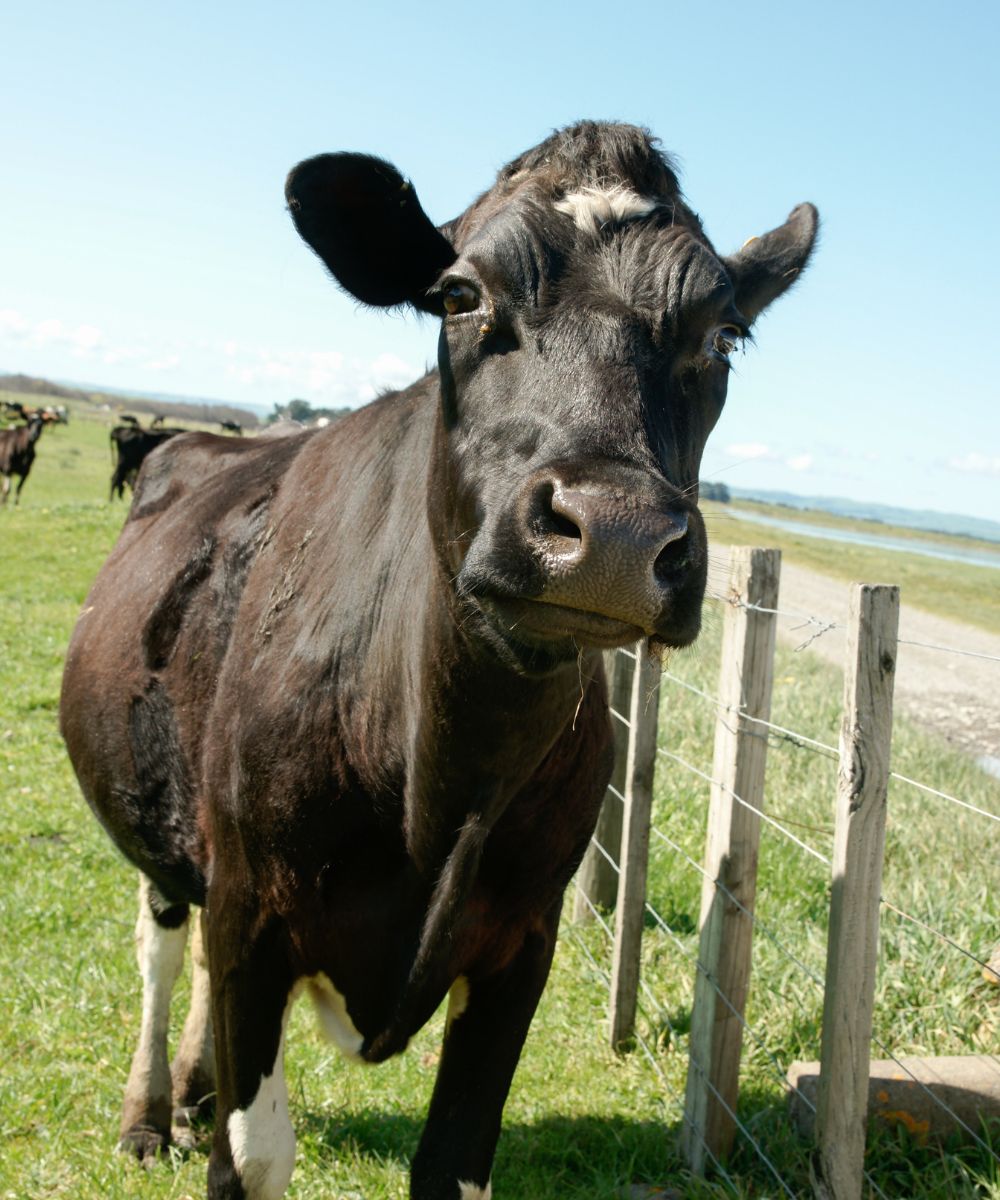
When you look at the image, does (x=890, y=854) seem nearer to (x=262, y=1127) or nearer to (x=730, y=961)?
(x=730, y=961)

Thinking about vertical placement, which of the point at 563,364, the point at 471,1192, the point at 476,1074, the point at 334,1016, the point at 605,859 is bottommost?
the point at 471,1192

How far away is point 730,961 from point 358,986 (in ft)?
4.99

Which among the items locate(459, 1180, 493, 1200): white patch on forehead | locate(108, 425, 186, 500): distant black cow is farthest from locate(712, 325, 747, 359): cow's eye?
locate(108, 425, 186, 500): distant black cow

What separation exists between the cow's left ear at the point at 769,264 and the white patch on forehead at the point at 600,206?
0.79 meters

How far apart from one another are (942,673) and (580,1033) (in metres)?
14.9

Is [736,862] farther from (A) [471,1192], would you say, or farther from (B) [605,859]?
(B) [605,859]

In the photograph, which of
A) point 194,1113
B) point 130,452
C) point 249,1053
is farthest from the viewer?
point 130,452

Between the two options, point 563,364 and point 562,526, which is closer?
point 562,526

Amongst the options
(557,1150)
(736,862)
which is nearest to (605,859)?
(557,1150)

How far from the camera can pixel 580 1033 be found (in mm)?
5500

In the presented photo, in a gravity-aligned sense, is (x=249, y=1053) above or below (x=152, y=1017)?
above

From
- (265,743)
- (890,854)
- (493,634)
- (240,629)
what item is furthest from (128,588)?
(890,854)

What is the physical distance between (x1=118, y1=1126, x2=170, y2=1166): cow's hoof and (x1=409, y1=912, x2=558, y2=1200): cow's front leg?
1.46 m

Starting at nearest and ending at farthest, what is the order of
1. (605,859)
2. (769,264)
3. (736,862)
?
(769,264) → (736,862) → (605,859)
